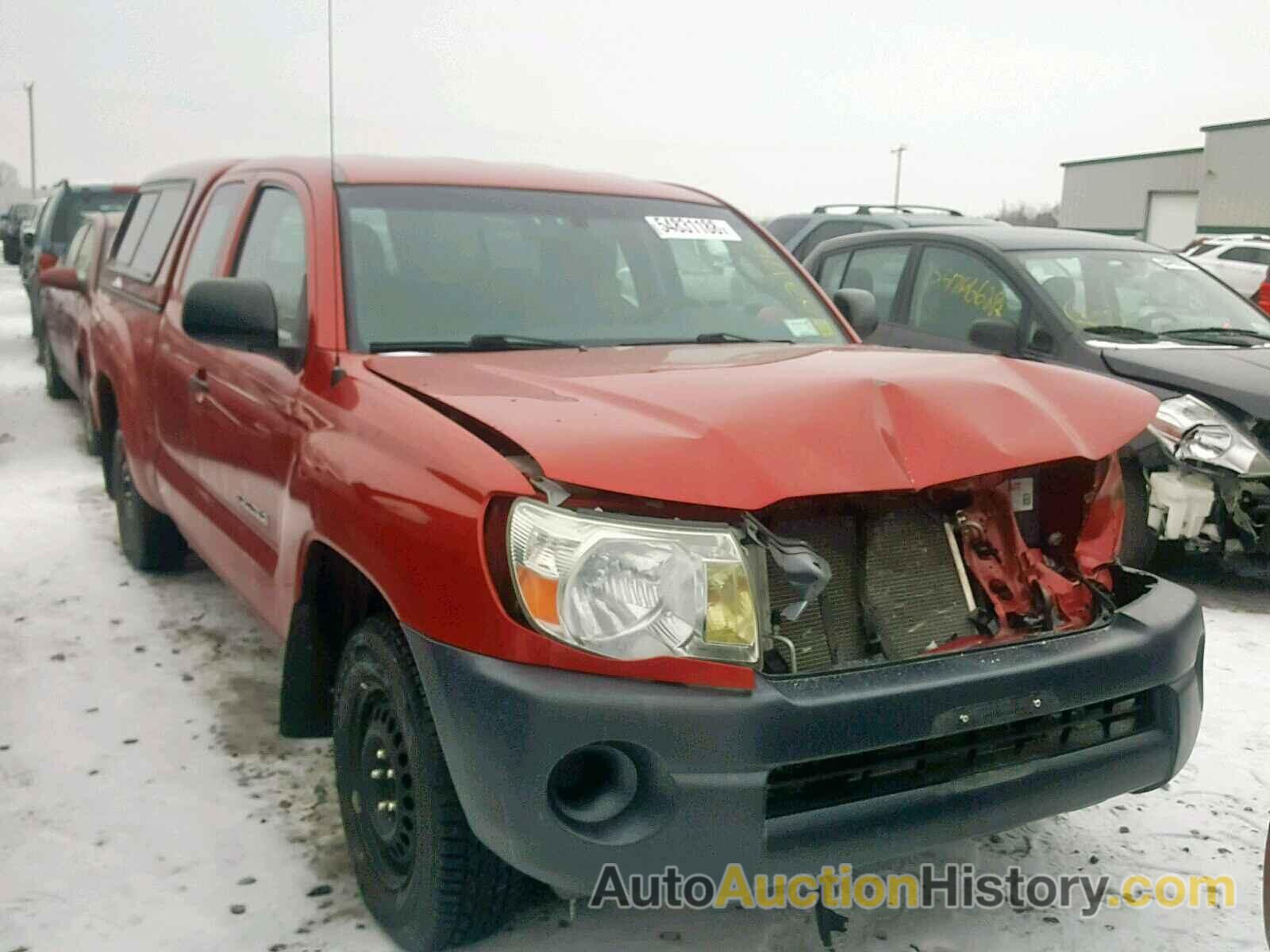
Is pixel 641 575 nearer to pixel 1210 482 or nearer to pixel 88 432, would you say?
pixel 1210 482

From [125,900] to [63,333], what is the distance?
714cm

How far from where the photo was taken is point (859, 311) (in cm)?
414

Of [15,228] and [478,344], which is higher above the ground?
[478,344]

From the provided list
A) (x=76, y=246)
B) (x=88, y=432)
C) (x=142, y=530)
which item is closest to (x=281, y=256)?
(x=142, y=530)

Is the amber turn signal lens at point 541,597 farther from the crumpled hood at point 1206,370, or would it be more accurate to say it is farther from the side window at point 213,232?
the crumpled hood at point 1206,370

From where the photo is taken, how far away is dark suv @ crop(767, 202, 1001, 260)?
10758mm

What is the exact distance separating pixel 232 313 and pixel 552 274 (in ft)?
2.92

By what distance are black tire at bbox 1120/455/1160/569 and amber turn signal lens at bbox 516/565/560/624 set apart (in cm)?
357

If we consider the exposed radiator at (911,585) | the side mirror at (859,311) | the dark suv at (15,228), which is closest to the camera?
the exposed radiator at (911,585)

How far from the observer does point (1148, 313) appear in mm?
6270

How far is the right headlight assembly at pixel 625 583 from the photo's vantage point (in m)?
2.15

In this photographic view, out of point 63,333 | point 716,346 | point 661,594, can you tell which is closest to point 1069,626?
point 661,594

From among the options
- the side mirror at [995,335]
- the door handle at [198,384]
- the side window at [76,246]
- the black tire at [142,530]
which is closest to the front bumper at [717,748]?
the door handle at [198,384]

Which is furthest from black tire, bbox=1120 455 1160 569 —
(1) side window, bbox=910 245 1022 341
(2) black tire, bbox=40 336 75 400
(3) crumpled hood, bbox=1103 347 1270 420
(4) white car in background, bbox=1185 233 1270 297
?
(4) white car in background, bbox=1185 233 1270 297
